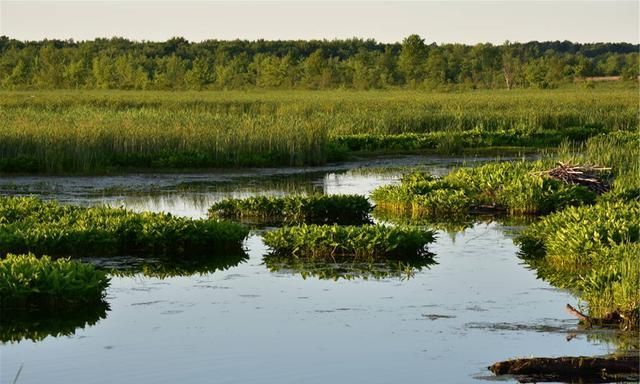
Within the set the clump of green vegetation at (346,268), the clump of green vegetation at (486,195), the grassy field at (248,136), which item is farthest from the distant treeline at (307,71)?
the clump of green vegetation at (346,268)

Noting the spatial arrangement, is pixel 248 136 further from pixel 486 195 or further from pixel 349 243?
pixel 349 243

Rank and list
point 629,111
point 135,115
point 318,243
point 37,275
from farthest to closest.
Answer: point 629,111, point 135,115, point 318,243, point 37,275

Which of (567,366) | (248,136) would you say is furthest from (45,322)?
(248,136)

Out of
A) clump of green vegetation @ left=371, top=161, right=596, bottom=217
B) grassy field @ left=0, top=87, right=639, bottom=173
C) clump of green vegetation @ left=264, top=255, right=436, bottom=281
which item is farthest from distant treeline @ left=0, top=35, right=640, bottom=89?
clump of green vegetation @ left=264, top=255, right=436, bottom=281

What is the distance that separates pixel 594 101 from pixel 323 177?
32312mm

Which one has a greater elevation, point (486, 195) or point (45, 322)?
point (486, 195)

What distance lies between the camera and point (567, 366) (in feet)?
30.9

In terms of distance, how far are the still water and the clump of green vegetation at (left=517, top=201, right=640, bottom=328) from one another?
320 millimetres

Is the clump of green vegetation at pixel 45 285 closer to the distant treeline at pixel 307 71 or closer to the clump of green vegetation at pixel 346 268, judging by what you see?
the clump of green vegetation at pixel 346 268

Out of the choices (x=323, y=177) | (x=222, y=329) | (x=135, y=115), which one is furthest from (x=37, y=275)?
(x=135, y=115)

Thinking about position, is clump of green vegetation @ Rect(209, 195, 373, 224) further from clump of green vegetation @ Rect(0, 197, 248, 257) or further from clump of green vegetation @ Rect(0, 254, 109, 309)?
clump of green vegetation @ Rect(0, 254, 109, 309)

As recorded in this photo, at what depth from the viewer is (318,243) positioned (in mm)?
15445

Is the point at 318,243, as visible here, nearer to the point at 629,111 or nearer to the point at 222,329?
the point at 222,329

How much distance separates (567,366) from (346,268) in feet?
18.3
